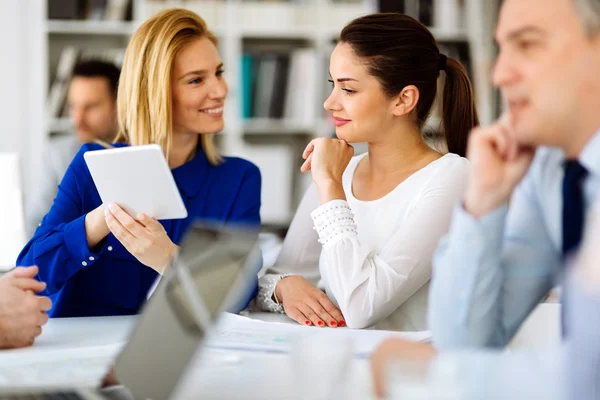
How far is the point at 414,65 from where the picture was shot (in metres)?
1.74

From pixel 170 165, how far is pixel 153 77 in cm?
24

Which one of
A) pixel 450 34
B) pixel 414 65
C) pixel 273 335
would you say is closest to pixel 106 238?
pixel 273 335

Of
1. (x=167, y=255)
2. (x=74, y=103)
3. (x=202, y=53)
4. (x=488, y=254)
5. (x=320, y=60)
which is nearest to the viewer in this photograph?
(x=488, y=254)

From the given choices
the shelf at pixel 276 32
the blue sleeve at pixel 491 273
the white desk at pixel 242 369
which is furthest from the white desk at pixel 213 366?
the shelf at pixel 276 32

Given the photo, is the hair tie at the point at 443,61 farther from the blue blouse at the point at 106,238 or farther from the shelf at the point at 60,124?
the shelf at the point at 60,124

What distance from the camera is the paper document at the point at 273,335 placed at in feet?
3.84

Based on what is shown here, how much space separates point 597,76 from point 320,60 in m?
2.92

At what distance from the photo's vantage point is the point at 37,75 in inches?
147

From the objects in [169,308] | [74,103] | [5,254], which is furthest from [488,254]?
[74,103]

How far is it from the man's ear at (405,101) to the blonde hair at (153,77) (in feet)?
1.95

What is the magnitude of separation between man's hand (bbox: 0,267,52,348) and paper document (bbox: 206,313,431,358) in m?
0.30

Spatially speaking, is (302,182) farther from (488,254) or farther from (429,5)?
(488,254)

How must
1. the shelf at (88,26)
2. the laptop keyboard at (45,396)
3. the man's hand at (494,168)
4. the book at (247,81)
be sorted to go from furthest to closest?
the book at (247,81)
the shelf at (88,26)
the man's hand at (494,168)
the laptop keyboard at (45,396)

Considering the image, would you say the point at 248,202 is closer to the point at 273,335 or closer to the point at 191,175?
the point at 191,175
